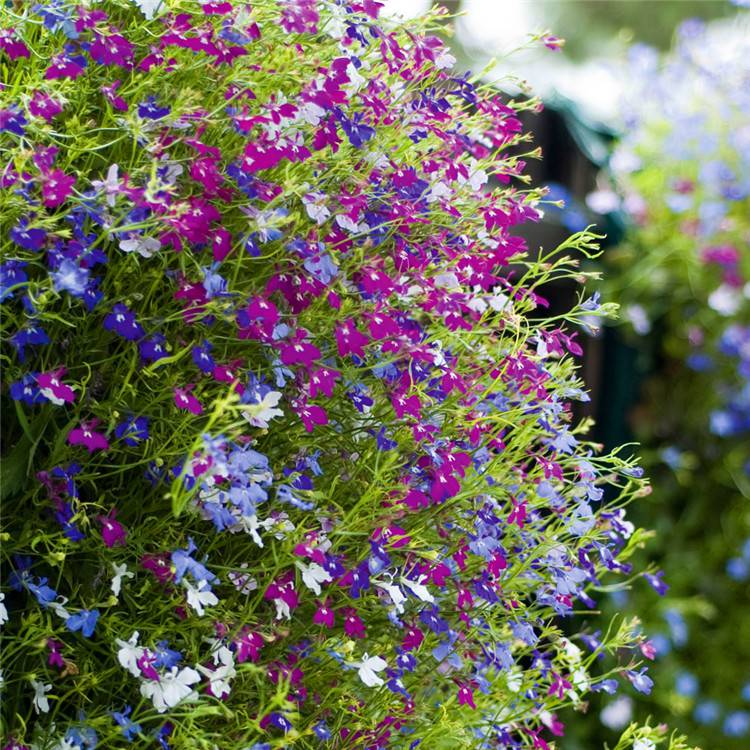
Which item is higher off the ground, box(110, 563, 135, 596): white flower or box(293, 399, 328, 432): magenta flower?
box(293, 399, 328, 432): magenta flower

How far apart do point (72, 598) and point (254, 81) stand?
0.60 m

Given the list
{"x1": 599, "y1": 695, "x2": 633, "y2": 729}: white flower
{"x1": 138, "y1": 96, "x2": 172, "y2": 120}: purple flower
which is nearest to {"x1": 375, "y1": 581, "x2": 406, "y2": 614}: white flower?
{"x1": 138, "y1": 96, "x2": 172, "y2": 120}: purple flower

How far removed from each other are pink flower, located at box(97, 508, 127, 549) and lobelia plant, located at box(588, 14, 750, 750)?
2575 mm

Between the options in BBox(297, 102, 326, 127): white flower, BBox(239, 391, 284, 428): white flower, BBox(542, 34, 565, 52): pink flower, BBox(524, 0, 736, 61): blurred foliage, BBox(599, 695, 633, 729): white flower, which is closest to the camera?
BBox(239, 391, 284, 428): white flower

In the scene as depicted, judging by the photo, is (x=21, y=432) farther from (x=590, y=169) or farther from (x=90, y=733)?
(x=590, y=169)

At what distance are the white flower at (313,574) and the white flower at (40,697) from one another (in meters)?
0.29

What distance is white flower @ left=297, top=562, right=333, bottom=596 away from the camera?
1.17m

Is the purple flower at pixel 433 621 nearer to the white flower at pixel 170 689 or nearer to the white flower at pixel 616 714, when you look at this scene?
the white flower at pixel 170 689

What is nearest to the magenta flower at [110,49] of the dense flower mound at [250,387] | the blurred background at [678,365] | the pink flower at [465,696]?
the dense flower mound at [250,387]

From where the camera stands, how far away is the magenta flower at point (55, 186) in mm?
1105

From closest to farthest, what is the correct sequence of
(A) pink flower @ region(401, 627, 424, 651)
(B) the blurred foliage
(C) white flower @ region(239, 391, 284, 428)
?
(C) white flower @ region(239, 391, 284, 428) → (A) pink flower @ region(401, 627, 424, 651) → (B) the blurred foliage

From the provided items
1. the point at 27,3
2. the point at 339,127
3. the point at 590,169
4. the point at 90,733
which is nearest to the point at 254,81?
the point at 339,127

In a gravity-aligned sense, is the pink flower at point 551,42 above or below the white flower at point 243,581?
above

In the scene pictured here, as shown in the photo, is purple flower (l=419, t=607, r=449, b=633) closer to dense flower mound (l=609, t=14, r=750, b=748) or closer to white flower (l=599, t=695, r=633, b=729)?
white flower (l=599, t=695, r=633, b=729)
